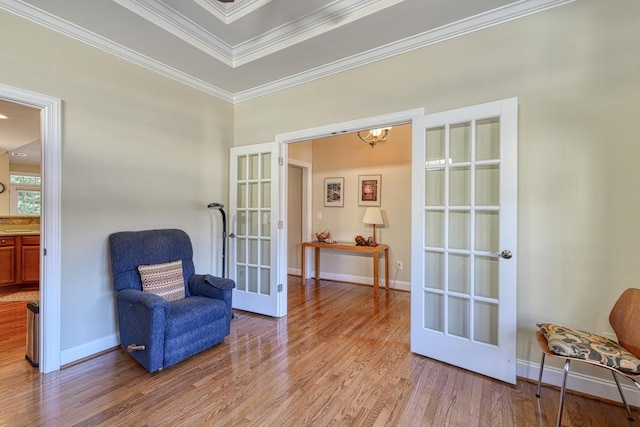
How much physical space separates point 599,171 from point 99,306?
393 centimetres

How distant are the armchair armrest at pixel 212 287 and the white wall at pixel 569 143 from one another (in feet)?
7.70

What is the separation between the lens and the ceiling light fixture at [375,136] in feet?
14.9

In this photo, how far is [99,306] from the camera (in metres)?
2.54

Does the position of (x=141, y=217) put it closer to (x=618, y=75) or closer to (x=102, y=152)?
(x=102, y=152)

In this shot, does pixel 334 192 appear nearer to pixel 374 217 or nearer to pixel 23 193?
pixel 374 217

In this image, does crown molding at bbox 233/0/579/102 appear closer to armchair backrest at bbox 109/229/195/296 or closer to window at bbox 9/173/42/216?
armchair backrest at bbox 109/229/195/296

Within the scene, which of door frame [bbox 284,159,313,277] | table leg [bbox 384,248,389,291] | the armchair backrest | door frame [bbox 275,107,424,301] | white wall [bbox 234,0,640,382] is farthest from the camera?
door frame [bbox 284,159,313,277]

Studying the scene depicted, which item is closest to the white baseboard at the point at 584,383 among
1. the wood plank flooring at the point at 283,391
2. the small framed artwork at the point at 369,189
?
the wood plank flooring at the point at 283,391

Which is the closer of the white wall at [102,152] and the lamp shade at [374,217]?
the white wall at [102,152]

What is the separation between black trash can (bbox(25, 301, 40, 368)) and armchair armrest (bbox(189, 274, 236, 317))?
1096 mm

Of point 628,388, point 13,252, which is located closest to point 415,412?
point 628,388

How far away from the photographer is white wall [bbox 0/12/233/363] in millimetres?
2234

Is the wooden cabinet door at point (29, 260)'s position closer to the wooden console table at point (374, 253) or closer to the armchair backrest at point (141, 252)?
the armchair backrest at point (141, 252)

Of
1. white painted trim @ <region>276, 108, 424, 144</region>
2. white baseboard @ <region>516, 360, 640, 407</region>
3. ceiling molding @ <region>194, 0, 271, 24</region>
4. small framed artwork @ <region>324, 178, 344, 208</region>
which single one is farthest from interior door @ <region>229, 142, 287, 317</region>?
white baseboard @ <region>516, 360, 640, 407</region>
